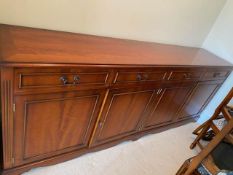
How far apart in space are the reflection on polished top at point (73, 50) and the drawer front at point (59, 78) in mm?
52

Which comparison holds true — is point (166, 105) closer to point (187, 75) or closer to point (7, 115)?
point (187, 75)

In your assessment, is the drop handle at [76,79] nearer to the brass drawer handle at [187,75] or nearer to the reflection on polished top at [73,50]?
the reflection on polished top at [73,50]

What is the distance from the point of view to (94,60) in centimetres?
113

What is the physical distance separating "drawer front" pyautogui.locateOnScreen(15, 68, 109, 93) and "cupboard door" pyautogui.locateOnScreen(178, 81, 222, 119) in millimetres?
1205

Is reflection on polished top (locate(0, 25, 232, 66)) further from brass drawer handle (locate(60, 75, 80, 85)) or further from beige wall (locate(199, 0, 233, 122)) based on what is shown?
beige wall (locate(199, 0, 233, 122))

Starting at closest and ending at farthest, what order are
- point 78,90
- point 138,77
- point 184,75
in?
point 78,90 < point 138,77 < point 184,75

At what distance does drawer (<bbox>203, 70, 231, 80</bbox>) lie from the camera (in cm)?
197

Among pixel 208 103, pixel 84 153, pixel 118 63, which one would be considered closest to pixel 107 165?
pixel 84 153

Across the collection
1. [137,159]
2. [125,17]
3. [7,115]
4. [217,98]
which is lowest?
[137,159]

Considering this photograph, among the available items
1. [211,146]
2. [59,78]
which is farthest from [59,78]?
[211,146]

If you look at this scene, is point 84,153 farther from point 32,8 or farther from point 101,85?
point 32,8

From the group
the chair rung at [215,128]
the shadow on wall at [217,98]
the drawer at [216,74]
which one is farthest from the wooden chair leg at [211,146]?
the shadow on wall at [217,98]

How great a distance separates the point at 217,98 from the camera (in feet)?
7.97

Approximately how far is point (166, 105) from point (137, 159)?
0.55m
